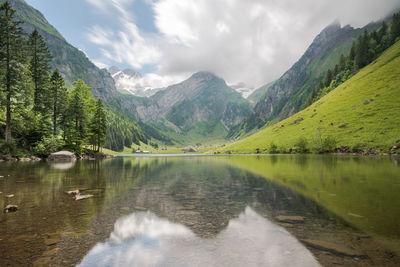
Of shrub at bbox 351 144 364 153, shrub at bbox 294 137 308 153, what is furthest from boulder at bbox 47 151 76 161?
shrub at bbox 294 137 308 153

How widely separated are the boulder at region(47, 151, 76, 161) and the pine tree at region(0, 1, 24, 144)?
10.6m

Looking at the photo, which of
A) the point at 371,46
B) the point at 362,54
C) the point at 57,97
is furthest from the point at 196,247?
the point at 371,46

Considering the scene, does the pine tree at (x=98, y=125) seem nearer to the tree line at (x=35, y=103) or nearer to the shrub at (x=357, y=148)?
the tree line at (x=35, y=103)

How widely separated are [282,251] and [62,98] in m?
76.7

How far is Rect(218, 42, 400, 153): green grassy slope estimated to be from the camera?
85.9 meters

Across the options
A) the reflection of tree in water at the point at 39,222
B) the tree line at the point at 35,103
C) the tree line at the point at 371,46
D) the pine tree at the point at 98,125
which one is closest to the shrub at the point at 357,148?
the reflection of tree in water at the point at 39,222

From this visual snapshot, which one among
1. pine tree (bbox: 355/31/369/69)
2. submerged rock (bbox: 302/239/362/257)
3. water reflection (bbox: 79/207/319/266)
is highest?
pine tree (bbox: 355/31/369/69)

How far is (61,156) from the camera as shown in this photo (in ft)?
196

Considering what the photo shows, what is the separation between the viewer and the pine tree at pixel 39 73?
6060 centimetres

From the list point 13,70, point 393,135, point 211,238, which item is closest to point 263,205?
point 211,238

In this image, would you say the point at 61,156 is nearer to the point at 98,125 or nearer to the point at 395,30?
the point at 98,125

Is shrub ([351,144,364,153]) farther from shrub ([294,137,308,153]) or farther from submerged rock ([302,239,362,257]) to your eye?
submerged rock ([302,239,362,257])

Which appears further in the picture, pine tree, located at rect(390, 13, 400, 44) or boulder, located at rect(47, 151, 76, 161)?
pine tree, located at rect(390, 13, 400, 44)

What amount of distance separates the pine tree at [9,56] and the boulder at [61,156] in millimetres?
10635
